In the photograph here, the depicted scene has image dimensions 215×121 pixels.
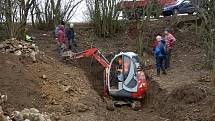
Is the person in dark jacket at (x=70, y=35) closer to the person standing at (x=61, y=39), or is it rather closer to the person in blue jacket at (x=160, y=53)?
the person standing at (x=61, y=39)

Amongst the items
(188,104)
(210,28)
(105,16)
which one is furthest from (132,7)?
(188,104)

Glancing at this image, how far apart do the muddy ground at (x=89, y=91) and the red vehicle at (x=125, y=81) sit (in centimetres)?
44

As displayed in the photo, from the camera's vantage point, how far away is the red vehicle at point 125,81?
17427 mm

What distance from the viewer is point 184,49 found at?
25.4m

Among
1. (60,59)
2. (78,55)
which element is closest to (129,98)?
(78,55)

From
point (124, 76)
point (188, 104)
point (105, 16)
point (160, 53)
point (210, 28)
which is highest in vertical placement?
point (105, 16)

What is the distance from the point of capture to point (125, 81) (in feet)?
58.0

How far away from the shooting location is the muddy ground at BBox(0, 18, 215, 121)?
14.7m

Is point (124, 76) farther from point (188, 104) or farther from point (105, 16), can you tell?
point (105, 16)

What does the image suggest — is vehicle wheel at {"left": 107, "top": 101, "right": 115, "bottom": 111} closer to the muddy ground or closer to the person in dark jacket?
the muddy ground

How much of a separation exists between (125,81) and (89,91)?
1419 millimetres

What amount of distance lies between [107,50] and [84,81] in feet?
20.2

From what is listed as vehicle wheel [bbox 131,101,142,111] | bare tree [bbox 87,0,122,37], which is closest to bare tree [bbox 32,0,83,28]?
bare tree [bbox 87,0,122,37]

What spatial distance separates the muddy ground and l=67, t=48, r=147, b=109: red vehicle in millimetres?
439
